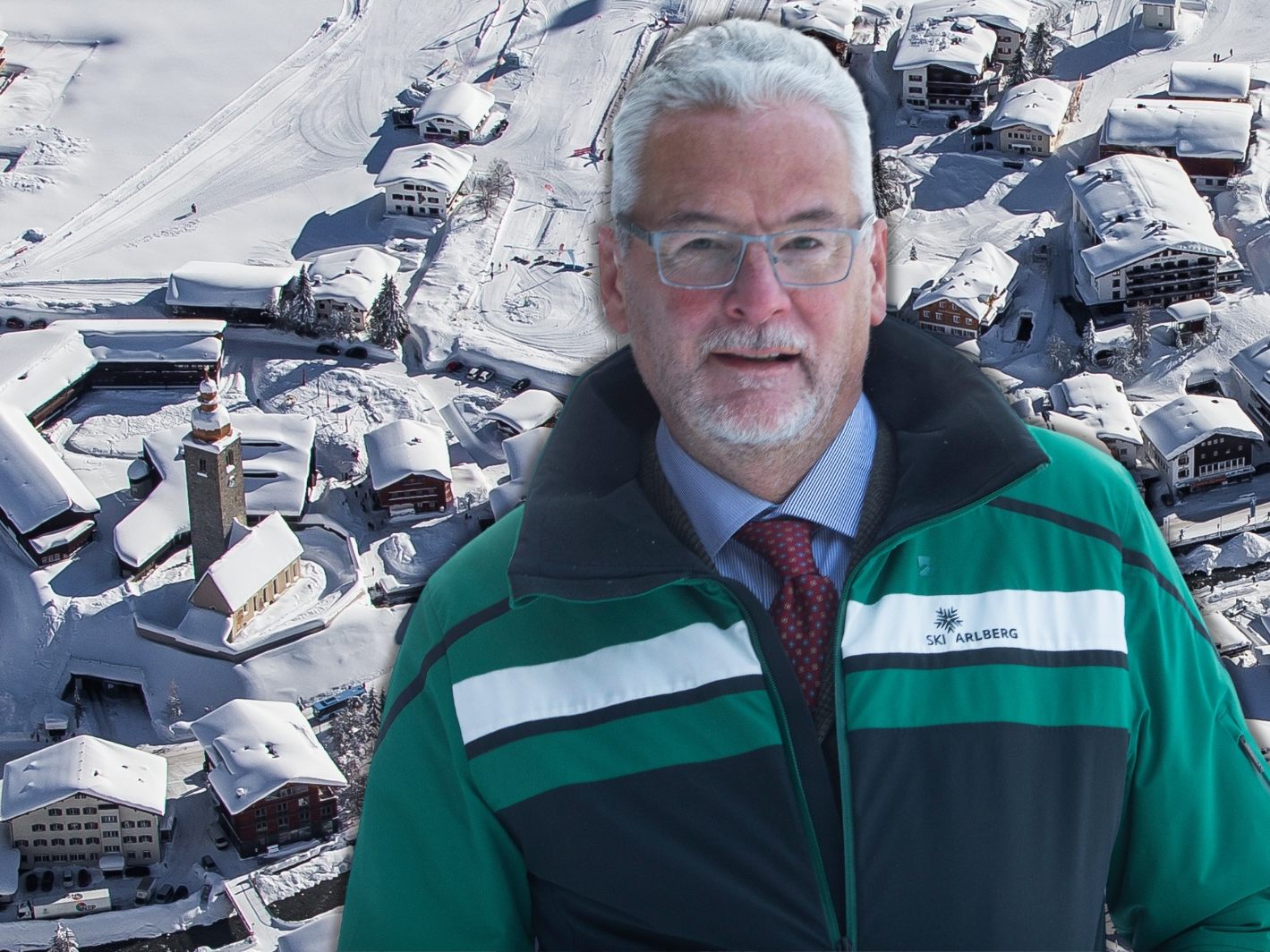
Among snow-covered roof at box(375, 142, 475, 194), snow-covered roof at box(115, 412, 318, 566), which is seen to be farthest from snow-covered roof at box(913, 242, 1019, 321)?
snow-covered roof at box(115, 412, 318, 566)

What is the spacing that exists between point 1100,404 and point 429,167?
12334mm

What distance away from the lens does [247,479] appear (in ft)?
77.5

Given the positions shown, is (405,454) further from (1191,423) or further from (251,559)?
(1191,423)

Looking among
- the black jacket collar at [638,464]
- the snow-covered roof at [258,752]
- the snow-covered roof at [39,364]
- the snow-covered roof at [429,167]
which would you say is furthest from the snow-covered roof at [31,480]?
the black jacket collar at [638,464]

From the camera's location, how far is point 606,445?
14.0 ft

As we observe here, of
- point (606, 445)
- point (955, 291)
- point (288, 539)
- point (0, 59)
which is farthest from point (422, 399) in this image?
point (606, 445)

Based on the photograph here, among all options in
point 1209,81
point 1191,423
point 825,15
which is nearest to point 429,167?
point 825,15

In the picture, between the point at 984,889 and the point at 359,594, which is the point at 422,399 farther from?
the point at 984,889

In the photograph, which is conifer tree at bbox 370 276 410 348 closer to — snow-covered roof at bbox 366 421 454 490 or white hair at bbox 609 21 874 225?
snow-covered roof at bbox 366 421 454 490

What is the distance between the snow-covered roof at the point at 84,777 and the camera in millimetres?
18250

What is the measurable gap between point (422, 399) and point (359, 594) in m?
4.79

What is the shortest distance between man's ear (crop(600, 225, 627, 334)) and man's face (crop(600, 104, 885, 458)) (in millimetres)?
112

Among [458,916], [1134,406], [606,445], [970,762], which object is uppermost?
[606,445]

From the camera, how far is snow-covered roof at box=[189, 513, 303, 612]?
69.3 ft
